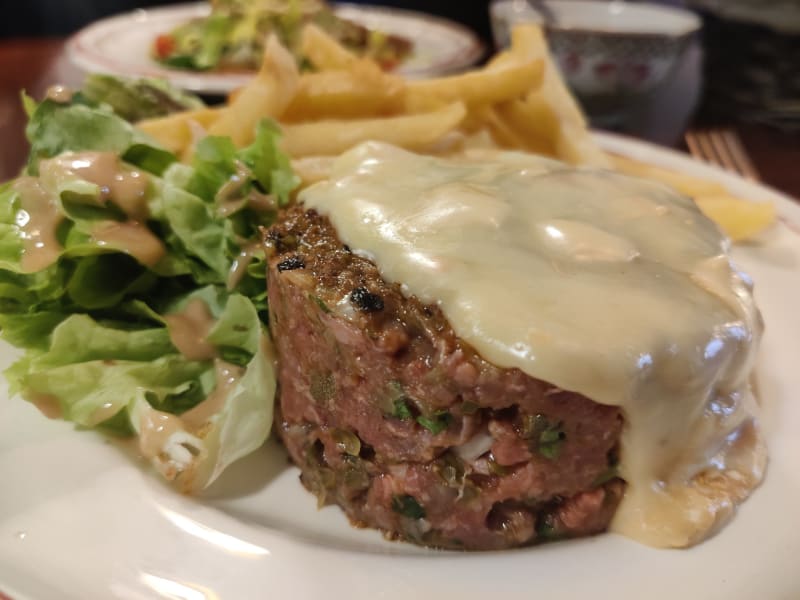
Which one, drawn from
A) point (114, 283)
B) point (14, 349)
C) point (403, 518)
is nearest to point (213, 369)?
point (114, 283)

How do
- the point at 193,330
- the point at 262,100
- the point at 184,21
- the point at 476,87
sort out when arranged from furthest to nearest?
the point at 184,21 → the point at 476,87 → the point at 262,100 → the point at 193,330

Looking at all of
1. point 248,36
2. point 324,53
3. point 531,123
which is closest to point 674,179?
point 531,123

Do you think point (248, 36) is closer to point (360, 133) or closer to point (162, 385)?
point (360, 133)

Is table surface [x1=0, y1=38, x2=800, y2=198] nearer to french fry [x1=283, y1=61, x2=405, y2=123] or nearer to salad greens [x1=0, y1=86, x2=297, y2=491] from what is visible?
salad greens [x1=0, y1=86, x2=297, y2=491]

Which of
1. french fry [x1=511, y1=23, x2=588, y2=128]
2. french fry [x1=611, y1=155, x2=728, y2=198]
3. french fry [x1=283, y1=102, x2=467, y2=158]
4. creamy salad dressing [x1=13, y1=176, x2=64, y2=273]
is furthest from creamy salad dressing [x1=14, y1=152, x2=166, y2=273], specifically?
french fry [x1=611, y1=155, x2=728, y2=198]

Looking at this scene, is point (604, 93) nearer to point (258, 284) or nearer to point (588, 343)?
point (258, 284)
